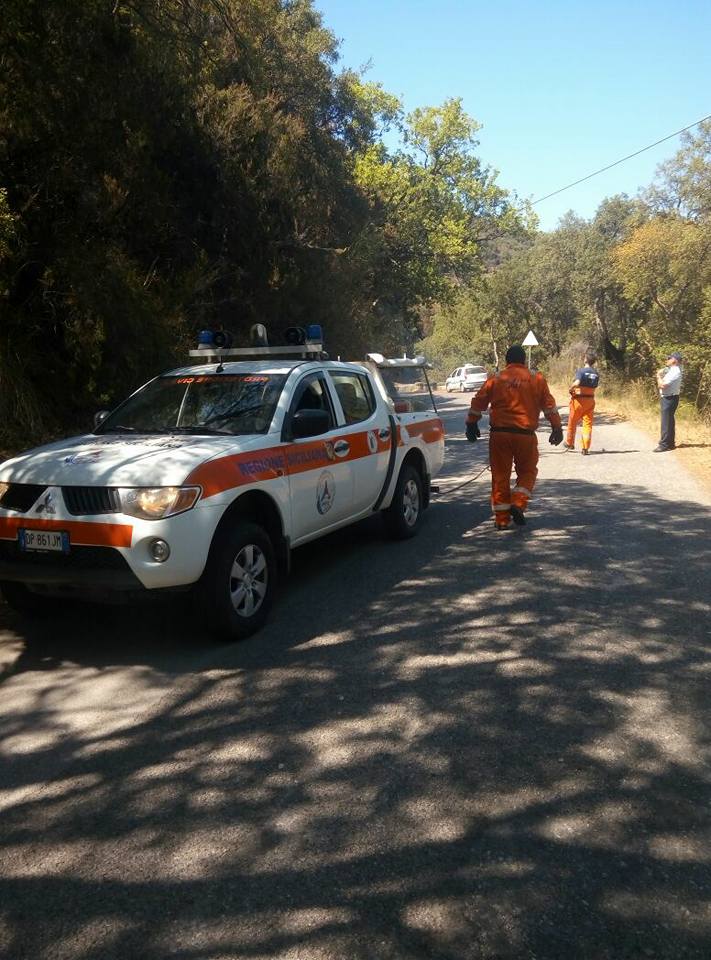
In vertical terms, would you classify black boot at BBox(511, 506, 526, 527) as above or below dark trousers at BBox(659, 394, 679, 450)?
below

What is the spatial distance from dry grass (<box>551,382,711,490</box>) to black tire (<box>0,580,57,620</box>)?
8.69 metres

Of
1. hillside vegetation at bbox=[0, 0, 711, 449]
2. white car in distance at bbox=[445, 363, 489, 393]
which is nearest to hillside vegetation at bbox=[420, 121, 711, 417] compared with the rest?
hillside vegetation at bbox=[0, 0, 711, 449]

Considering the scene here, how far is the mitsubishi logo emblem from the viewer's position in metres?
4.89

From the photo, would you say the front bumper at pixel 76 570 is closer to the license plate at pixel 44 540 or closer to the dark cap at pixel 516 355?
the license plate at pixel 44 540

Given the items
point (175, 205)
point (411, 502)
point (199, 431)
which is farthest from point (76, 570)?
point (175, 205)

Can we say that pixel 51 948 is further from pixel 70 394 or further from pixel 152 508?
pixel 70 394

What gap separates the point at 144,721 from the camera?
4078 millimetres

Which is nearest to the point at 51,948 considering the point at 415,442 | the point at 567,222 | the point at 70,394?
the point at 415,442

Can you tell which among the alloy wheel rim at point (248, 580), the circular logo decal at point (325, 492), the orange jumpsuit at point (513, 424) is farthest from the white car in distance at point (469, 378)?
the alloy wheel rim at point (248, 580)

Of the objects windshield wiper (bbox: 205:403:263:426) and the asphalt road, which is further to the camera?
windshield wiper (bbox: 205:403:263:426)

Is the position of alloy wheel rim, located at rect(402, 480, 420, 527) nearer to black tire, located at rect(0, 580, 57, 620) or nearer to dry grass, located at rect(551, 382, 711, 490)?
black tire, located at rect(0, 580, 57, 620)

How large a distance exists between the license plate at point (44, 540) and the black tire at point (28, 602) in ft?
1.35

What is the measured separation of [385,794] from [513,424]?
5509mm

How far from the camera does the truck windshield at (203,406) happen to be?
19.5ft
